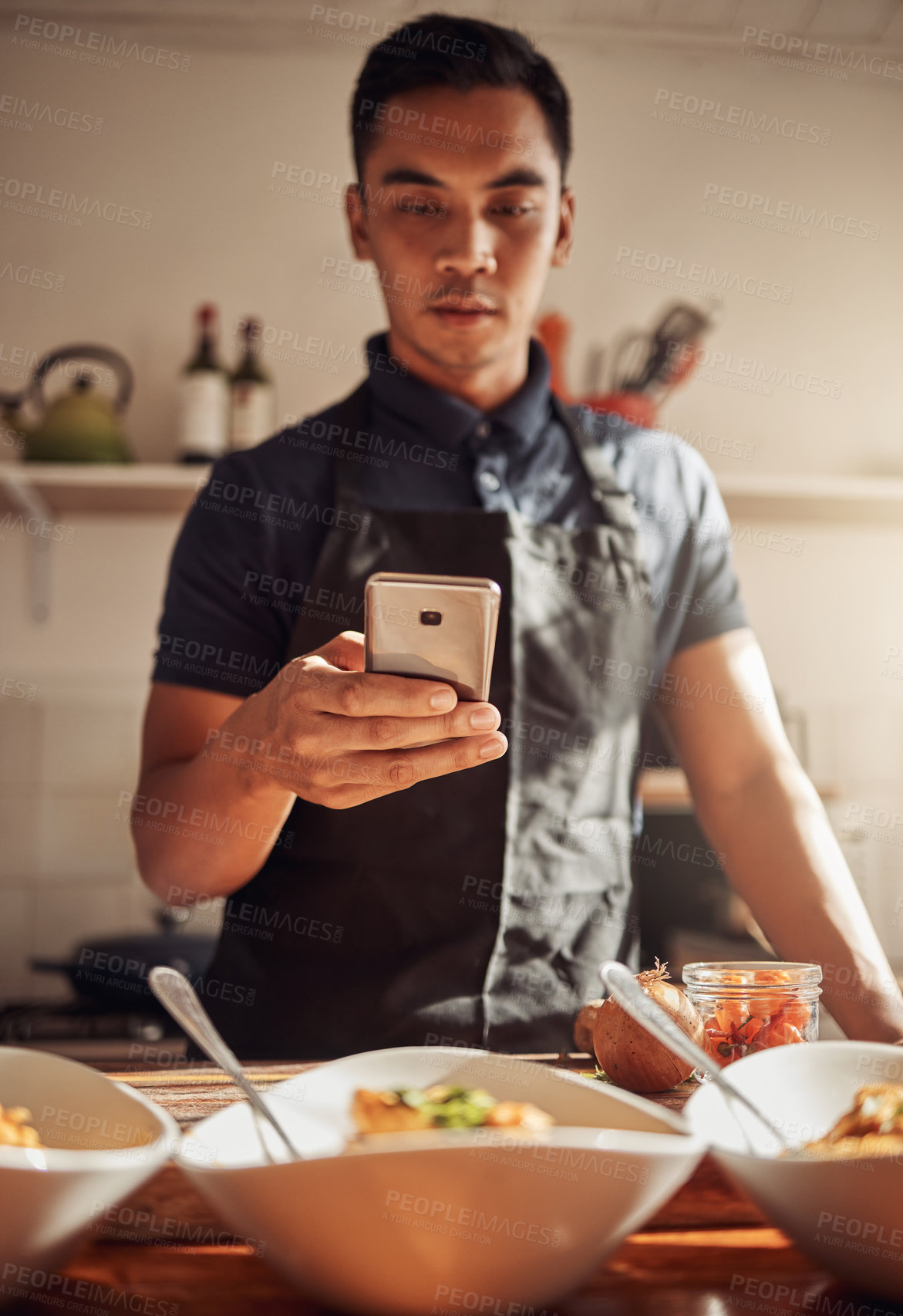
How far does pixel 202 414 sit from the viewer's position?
239cm

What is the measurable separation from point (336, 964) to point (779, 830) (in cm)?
46

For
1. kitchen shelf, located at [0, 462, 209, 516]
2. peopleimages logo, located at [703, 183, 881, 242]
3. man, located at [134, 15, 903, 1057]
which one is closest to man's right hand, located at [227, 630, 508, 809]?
man, located at [134, 15, 903, 1057]

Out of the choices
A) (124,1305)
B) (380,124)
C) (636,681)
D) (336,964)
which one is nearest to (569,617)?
(636,681)

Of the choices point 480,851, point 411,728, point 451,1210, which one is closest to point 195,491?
point 480,851

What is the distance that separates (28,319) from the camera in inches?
103

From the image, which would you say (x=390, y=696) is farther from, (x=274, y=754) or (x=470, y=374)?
(x=470, y=374)

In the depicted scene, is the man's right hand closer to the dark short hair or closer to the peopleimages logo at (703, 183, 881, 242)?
the dark short hair

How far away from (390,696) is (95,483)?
180 centimetres

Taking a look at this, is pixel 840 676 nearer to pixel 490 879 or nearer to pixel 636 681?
pixel 636 681

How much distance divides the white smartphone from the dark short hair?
0.74 meters

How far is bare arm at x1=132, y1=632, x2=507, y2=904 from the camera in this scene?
0.75m

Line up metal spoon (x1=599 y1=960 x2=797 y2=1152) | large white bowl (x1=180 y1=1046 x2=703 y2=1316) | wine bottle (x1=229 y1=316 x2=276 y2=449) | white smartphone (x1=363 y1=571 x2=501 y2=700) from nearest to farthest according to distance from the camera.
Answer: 1. large white bowl (x1=180 y1=1046 x2=703 y2=1316)
2. metal spoon (x1=599 y1=960 x2=797 y2=1152)
3. white smartphone (x1=363 y1=571 x2=501 y2=700)
4. wine bottle (x1=229 y1=316 x2=276 y2=449)

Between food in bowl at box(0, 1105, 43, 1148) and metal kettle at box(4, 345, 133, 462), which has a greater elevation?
metal kettle at box(4, 345, 133, 462)

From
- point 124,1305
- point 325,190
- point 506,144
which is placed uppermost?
point 325,190
